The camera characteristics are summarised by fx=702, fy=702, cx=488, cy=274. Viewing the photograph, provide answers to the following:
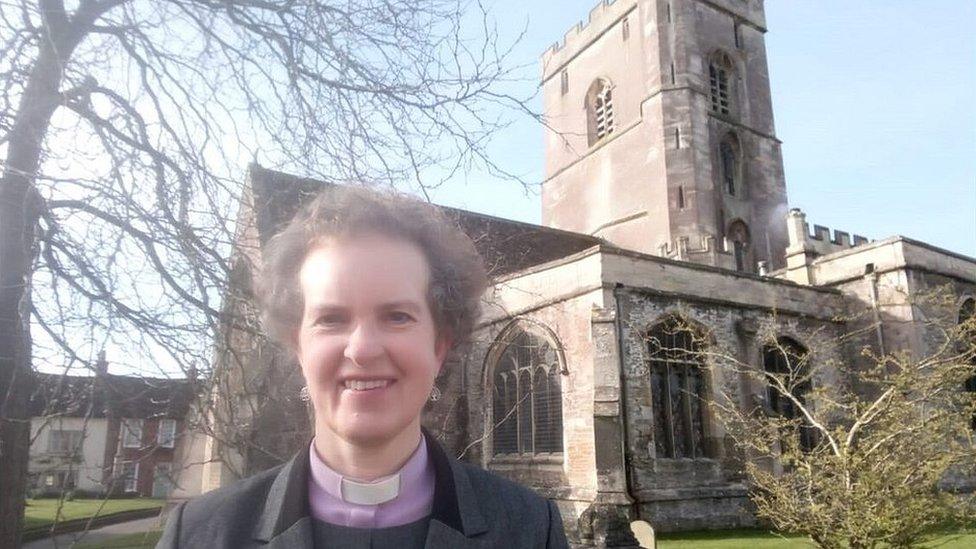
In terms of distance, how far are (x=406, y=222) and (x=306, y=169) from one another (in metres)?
2.22

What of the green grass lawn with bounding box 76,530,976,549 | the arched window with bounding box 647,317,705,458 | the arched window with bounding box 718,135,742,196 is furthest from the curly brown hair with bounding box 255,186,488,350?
the arched window with bounding box 718,135,742,196

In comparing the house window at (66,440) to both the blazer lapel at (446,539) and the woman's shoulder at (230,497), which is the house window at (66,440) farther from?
the blazer lapel at (446,539)

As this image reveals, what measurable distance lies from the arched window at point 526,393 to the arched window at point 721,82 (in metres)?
14.3

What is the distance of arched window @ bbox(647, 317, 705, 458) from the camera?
13.9 m

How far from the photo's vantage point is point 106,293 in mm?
3244

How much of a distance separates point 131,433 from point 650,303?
11815 millimetres

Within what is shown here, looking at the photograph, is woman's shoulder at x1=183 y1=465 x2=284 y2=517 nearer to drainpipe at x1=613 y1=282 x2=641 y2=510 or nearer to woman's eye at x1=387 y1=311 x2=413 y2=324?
woman's eye at x1=387 y1=311 x2=413 y2=324

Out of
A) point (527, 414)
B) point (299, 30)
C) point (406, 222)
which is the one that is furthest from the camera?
point (527, 414)

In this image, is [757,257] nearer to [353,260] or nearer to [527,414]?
[527,414]

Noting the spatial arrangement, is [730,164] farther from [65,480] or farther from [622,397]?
Answer: [65,480]

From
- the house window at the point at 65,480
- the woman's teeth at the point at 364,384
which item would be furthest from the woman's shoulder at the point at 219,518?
the house window at the point at 65,480

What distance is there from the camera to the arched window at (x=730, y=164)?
959 inches

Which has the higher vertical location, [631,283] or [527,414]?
[631,283]

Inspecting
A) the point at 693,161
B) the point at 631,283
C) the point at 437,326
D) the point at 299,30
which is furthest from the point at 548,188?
the point at 437,326
